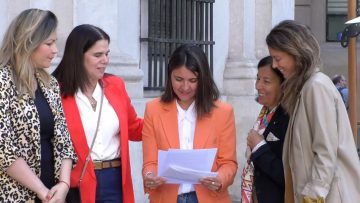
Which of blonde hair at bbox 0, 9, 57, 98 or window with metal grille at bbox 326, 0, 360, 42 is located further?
window with metal grille at bbox 326, 0, 360, 42

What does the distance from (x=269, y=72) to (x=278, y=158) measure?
58 cm

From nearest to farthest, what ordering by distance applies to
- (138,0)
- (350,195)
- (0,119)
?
1. (0,119)
2. (350,195)
3. (138,0)

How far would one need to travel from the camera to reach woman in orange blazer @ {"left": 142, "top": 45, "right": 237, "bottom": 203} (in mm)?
4906

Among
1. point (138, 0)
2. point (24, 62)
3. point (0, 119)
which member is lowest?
point (0, 119)

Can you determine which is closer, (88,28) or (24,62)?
(24,62)

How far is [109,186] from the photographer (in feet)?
16.1

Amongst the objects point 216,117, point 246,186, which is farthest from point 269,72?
point 246,186

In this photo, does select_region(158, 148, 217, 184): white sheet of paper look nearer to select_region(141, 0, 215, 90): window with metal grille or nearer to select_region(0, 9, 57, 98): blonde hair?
select_region(0, 9, 57, 98): blonde hair

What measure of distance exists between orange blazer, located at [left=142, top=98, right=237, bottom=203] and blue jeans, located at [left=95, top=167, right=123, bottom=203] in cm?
18

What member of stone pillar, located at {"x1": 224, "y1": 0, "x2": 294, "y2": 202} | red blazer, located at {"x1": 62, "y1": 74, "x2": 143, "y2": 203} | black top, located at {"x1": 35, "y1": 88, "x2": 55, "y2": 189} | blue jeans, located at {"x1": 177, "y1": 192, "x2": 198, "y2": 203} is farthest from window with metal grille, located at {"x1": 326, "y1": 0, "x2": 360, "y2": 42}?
black top, located at {"x1": 35, "y1": 88, "x2": 55, "y2": 189}

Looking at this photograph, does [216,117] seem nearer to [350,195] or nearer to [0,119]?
[350,195]

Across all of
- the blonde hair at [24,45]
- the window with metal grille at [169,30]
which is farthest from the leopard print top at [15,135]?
the window with metal grille at [169,30]

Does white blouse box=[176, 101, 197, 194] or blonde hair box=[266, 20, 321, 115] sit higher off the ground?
blonde hair box=[266, 20, 321, 115]

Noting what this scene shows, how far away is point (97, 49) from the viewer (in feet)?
16.0
